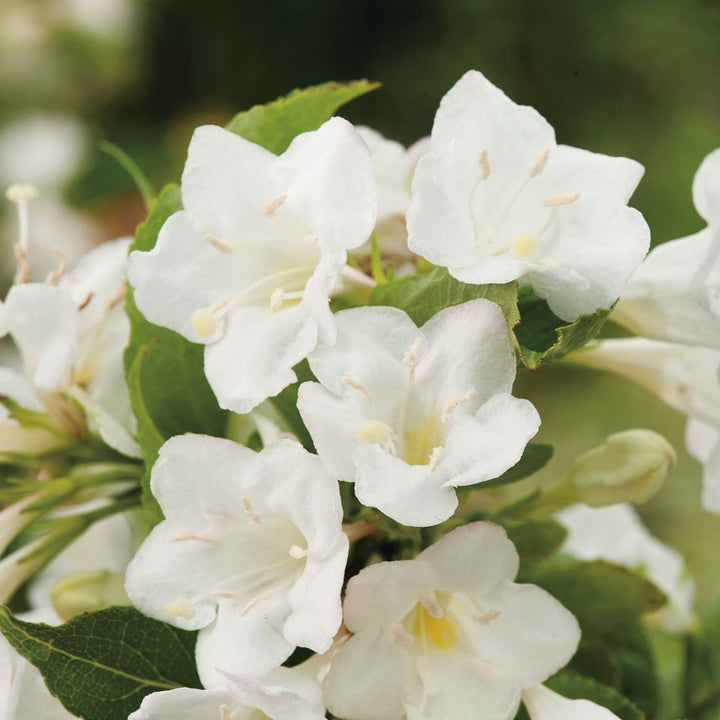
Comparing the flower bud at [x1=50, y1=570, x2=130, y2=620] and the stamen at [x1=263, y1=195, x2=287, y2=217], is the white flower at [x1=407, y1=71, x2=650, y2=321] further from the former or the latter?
the flower bud at [x1=50, y1=570, x2=130, y2=620]

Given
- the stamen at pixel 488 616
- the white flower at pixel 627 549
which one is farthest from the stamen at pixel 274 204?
the white flower at pixel 627 549

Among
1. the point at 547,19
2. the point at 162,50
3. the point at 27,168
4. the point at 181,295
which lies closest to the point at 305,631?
the point at 181,295

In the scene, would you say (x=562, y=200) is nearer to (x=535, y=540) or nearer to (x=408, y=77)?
(x=535, y=540)

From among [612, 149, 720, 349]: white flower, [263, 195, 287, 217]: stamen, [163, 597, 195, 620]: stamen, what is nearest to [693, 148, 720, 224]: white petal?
[612, 149, 720, 349]: white flower

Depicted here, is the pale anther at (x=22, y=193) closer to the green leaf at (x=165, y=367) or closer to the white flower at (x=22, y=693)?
the green leaf at (x=165, y=367)

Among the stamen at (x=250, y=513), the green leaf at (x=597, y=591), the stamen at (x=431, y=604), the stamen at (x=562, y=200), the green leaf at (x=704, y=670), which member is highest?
the stamen at (x=562, y=200)
